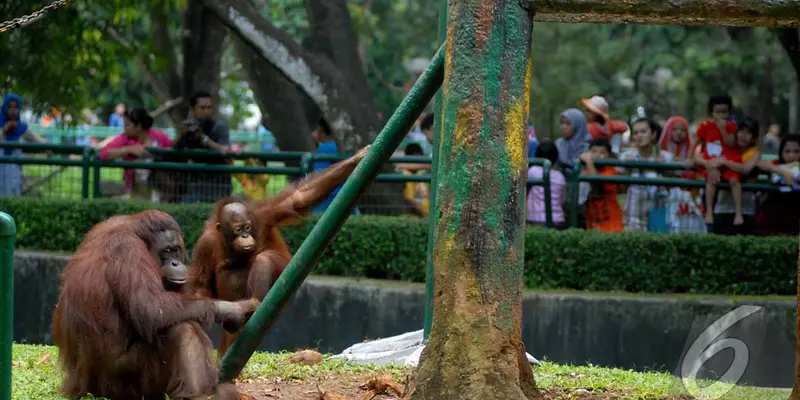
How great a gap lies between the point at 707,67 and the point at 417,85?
72.4ft

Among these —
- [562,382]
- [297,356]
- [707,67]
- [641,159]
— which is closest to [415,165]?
[641,159]

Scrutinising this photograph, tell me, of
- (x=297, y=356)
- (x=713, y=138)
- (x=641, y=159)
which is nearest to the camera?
(x=297, y=356)

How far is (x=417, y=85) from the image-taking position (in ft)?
16.5

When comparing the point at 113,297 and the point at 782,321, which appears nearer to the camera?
the point at 113,297

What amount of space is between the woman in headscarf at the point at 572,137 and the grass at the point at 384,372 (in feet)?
15.5

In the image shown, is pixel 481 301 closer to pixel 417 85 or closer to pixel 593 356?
pixel 417 85

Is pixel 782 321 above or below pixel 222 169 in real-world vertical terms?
below

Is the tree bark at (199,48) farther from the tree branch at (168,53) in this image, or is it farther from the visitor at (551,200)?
the visitor at (551,200)

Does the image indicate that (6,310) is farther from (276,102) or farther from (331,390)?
(276,102)

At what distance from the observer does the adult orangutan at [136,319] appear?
16.7ft

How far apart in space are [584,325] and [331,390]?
379cm

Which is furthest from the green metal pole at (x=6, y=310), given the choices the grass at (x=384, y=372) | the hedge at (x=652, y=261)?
the hedge at (x=652, y=261)

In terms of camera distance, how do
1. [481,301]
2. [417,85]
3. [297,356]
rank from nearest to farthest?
[481,301] → [417,85] → [297,356]

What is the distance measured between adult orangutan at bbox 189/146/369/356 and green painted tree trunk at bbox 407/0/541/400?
65.7 inches
